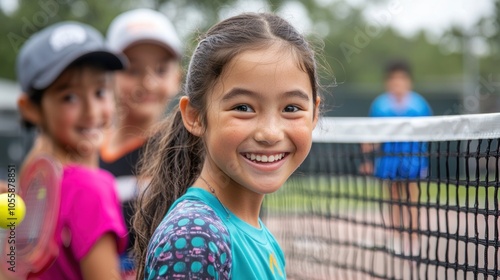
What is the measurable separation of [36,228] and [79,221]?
19 cm

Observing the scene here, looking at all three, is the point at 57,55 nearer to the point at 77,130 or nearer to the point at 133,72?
the point at 77,130

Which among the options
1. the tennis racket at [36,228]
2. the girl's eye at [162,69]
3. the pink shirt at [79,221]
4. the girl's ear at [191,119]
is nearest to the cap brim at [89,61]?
the tennis racket at [36,228]

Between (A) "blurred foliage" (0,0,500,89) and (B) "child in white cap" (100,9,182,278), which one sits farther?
(A) "blurred foliage" (0,0,500,89)

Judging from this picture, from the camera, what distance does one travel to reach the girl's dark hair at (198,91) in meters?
1.98

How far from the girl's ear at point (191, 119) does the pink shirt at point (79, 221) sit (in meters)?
0.72

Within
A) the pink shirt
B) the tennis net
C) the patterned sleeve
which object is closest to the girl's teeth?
the patterned sleeve

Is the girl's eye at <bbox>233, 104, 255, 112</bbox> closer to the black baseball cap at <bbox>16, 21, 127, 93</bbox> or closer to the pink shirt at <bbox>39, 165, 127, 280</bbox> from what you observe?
the pink shirt at <bbox>39, 165, 127, 280</bbox>

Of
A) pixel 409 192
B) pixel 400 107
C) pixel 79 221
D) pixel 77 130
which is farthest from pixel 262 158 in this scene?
pixel 400 107

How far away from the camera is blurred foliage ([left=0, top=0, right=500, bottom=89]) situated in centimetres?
2097

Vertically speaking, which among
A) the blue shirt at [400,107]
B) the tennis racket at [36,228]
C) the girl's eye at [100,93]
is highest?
the blue shirt at [400,107]

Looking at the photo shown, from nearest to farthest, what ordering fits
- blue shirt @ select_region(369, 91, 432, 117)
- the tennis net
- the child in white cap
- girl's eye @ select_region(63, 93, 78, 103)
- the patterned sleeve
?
the patterned sleeve, the tennis net, girl's eye @ select_region(63, 93, 78, 103), the child in white cap, blue shirt @ select_region(369, 91, 432, 117)

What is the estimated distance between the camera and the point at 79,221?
263 cm

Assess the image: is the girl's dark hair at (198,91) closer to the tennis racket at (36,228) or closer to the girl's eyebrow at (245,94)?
the girl's eyebrow at (245,94)

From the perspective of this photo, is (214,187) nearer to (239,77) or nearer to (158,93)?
(239,77)
